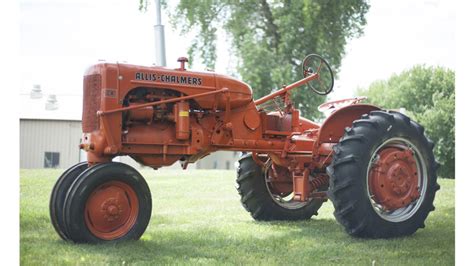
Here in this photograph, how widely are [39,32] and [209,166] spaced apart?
1839mm

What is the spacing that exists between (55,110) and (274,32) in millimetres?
2046

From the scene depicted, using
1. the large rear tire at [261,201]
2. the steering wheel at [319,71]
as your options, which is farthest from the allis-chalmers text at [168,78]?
the large rear tire at [261,201]

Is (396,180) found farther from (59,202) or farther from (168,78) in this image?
(59,202)

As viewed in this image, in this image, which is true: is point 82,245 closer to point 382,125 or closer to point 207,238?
point 207,238

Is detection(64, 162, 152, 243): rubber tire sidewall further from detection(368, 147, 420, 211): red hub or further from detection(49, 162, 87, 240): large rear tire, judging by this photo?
detection(368, 147, 420, 211): red hub

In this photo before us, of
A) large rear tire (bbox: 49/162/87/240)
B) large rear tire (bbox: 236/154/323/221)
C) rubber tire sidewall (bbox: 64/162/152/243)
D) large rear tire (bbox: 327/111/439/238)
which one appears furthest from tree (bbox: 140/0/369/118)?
large rear tire (bbox: 49/162/87/240)

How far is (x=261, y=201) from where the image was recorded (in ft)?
18.4

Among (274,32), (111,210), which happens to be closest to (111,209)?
(111,210)

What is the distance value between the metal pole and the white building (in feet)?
2.14

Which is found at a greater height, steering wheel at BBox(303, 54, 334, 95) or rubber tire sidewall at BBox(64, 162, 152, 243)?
steering wheel at BBox(303, 54, 334, 95)

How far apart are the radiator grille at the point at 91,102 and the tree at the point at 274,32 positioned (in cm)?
83

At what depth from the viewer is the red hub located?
472 centimetres

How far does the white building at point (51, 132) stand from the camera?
4125 millimetres

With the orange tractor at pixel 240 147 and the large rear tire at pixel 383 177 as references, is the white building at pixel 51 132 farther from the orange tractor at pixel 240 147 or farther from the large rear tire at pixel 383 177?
the large rear tire at pixel 383 177
